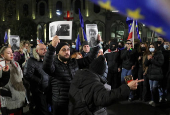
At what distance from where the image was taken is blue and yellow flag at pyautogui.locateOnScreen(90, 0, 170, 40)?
0.84m

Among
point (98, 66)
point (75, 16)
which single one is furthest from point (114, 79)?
point (75, 16)

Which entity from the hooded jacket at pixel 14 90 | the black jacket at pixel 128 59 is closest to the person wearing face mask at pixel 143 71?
the black jacket at pixel 128 59

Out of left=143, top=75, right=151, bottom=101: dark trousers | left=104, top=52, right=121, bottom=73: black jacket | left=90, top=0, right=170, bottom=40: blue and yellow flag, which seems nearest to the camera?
left=90, top=0, right=170, bottom=40: blue and yellow flag

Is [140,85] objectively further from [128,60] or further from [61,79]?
[61,79]

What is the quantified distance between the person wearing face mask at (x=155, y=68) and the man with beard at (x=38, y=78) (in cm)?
362

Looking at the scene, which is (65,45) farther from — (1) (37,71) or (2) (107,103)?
(2) (107,103)

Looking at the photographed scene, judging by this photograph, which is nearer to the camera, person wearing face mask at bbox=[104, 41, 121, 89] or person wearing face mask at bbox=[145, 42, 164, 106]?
person wearing face mask at bbox=[145, 42, 164, 106]

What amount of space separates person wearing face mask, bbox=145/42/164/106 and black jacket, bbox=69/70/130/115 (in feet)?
→ 14.6

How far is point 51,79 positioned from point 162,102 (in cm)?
480

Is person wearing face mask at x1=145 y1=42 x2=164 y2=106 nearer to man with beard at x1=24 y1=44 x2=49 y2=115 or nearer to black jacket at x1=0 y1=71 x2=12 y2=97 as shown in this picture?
man with beard at x1=24 y1=44 x2=49 y2=115

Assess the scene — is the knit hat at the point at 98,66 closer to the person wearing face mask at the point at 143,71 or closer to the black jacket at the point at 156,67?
the black jacket at the point at 156,67

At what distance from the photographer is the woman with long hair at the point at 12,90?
393 centimetres

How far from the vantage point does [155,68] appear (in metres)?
6.74

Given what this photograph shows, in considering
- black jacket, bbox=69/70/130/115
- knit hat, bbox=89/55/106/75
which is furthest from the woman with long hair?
knit hat, bbox=89/55/106/75
